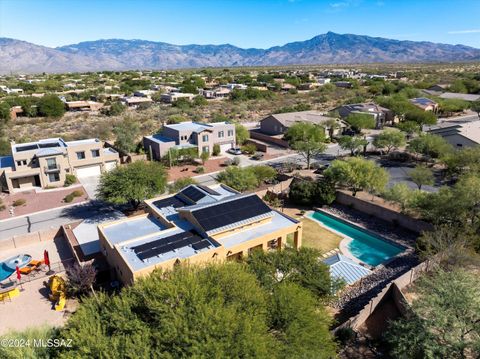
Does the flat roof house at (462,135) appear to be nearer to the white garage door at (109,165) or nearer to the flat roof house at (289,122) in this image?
the flat roof house at (289,122)

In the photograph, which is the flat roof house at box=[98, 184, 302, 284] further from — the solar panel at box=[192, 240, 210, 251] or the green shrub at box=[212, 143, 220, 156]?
the green shrub at box=[212, 143, 220, 156]

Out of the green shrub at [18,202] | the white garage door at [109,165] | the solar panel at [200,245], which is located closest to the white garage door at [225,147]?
the white garage door at [109,165]

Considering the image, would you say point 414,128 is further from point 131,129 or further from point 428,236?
point 131,129

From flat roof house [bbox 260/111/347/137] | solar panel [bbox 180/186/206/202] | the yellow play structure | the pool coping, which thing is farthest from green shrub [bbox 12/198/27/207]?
flat roof house [bbox 260/111/347/137]

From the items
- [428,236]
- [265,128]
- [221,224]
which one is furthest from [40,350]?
[265,128]

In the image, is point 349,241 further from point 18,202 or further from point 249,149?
point 18,202

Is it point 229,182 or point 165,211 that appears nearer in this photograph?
point 165,211

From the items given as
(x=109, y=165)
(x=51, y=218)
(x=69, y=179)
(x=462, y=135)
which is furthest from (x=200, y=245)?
(x=462, y=135)
